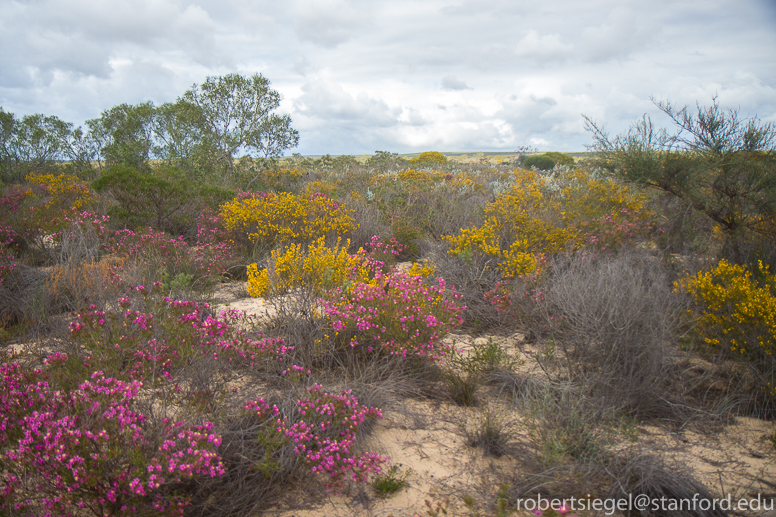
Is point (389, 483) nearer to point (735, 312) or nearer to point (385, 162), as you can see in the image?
point (735, 312)

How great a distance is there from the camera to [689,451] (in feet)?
10.3

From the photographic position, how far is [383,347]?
13.1 feet

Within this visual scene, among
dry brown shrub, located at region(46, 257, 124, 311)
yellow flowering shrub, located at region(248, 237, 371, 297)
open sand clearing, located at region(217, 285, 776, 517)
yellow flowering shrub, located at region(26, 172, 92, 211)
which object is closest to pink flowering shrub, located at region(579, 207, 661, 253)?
open sand clearing, located at region(217, 285, 776, 517)

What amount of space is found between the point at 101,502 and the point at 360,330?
2.32 meters

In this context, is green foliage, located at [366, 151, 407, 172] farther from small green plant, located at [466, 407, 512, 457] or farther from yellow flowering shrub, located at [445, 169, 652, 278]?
small green plant, located at [466, 407, 512, 457]

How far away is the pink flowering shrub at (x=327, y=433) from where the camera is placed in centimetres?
260

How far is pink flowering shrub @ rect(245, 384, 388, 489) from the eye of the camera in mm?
2600

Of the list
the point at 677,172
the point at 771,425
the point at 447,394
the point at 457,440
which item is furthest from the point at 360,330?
the point at 677,172

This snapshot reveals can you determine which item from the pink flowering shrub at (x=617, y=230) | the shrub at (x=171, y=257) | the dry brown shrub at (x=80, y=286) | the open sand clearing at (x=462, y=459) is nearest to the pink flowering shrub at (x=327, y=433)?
the open sand clearing at (x=462, y=459)

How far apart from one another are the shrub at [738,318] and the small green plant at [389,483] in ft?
10.1

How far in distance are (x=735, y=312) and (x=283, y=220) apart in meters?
6.61

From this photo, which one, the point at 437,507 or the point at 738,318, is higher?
the point at 738,318

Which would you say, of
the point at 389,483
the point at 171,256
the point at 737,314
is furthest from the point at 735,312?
the point at 171,256

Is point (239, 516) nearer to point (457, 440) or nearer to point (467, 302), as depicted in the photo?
point (457, 440)
